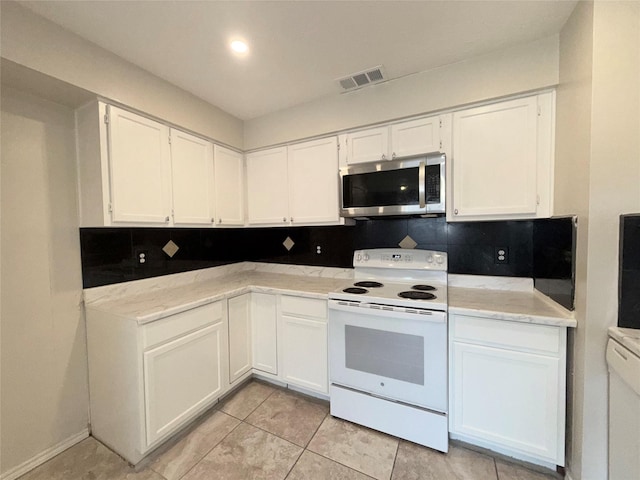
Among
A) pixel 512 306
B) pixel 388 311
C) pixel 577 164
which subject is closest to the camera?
pixel 577 164

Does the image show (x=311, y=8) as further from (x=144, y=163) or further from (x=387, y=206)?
(x=144, y=163)

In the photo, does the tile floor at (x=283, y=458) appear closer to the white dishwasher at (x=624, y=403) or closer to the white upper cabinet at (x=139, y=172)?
the white dishwasher at (x=624, y=403)

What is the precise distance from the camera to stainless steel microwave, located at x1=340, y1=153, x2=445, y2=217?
1760 millimetres

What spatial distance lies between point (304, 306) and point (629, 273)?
5.93 ft

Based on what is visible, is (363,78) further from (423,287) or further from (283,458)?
(283,458)

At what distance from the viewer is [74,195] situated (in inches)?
67.2

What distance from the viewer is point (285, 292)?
2068mm

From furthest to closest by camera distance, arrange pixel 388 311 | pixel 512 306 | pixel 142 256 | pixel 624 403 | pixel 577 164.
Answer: pixel 142 256 → pixel 388 311 → pixel 512 306 → pixel 577 164 → pixel 624 403

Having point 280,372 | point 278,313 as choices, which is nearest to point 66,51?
point 278,313

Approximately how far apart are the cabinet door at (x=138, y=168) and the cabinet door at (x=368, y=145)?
1485mm

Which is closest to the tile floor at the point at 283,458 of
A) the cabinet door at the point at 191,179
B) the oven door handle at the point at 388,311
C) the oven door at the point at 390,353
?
the oven door at the point at 390,353

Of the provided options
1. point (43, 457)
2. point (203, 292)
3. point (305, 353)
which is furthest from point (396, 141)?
point (43, 457)


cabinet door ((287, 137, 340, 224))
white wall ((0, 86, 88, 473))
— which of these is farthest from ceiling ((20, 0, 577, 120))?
white wall ((0, 86, 88, 473))

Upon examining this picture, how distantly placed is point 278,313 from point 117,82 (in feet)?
6.50
